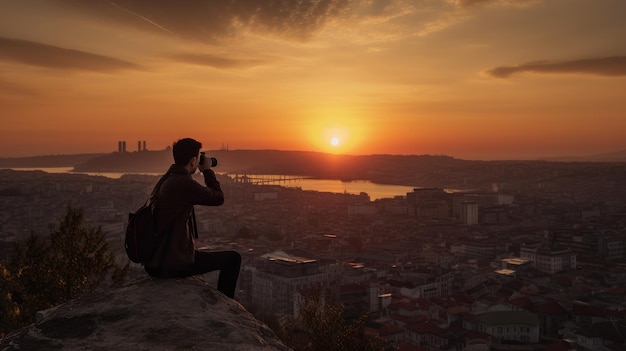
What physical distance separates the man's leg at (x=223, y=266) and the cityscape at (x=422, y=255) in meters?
13.4

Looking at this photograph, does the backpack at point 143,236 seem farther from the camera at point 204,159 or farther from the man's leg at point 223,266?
the camera at point 204,159

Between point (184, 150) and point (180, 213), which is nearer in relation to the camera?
point (180, 213)

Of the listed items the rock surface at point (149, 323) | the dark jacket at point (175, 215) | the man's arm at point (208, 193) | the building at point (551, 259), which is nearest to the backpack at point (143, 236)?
the dark jacket at point (175, 215)

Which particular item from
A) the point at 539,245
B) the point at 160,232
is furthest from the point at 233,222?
the point at 160,232

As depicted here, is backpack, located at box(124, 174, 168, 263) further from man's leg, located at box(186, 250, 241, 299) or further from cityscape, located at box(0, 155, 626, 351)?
cityscape, located at box(0, 155, 626, 351)

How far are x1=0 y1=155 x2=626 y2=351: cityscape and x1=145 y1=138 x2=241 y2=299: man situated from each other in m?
13.7

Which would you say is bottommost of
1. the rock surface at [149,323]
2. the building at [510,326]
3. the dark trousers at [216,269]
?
the building at [510,326]

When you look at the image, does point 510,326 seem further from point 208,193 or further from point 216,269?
point 208,193

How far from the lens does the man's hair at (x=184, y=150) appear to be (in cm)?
365

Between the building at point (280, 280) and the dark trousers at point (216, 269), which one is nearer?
the dark trousers at point (216, 269)

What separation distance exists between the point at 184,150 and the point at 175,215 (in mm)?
458

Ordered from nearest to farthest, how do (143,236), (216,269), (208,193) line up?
1. (143,236)
2. (208,193)
3. (216,269)

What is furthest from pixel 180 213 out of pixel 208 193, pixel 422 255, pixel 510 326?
pixel 422 255

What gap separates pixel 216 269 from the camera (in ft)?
12.4
